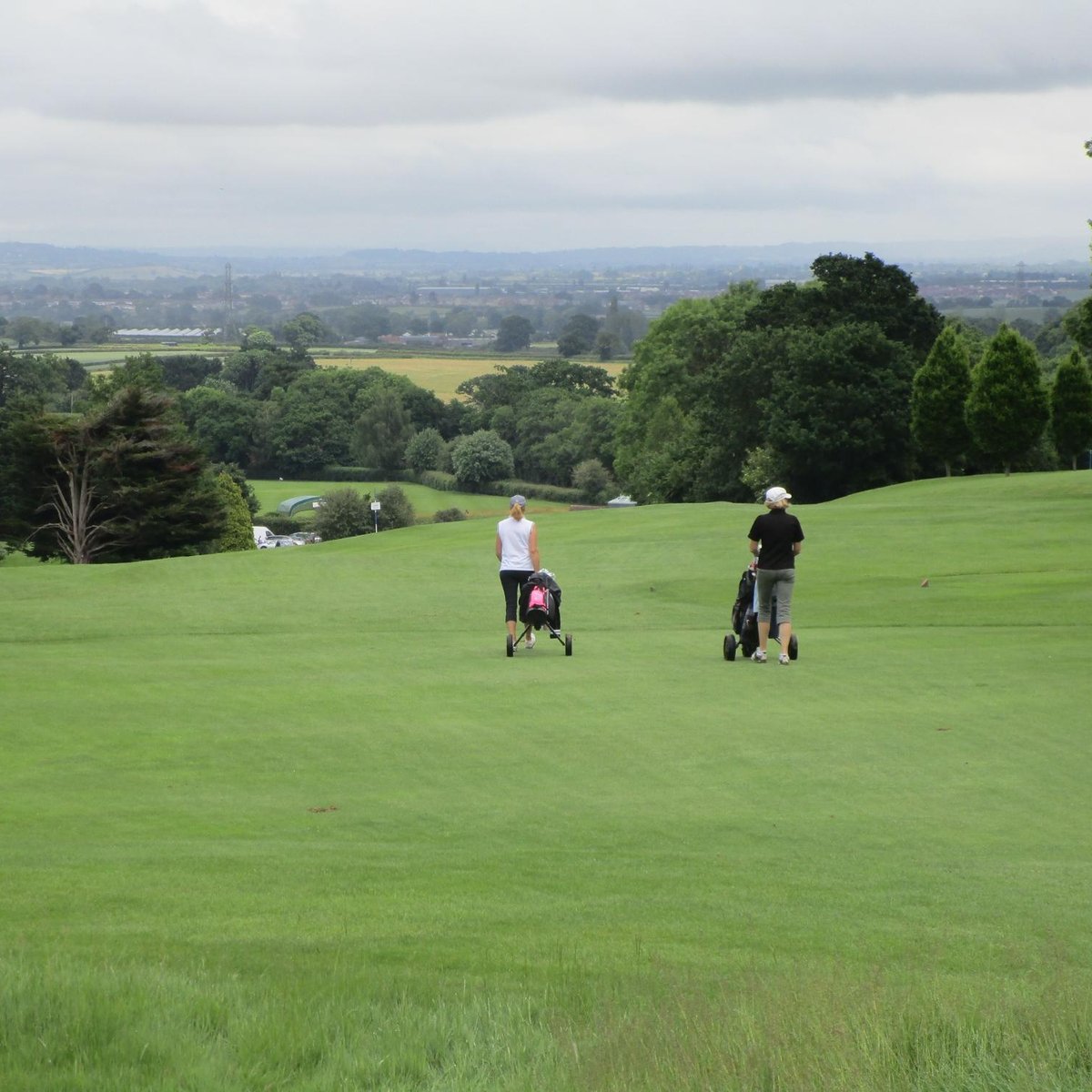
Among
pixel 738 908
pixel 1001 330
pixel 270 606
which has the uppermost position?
pixel 1001 330

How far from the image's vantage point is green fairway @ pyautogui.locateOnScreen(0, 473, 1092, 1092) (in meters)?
5.40

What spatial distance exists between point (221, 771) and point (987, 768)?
590 centimetres

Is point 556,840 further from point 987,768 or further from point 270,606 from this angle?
point 270,606

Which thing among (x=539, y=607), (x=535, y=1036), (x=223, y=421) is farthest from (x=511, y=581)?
(x=223, y=421)

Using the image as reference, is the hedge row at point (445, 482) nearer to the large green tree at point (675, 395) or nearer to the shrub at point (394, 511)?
the shrub at point (394, 511)

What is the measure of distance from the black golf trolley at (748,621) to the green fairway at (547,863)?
21.9 inches

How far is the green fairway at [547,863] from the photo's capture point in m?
5.40

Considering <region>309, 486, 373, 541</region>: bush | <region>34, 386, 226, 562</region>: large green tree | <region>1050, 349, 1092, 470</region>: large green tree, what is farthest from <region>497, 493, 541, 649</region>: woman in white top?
<region>309, 486, 373, 541</region>: bush

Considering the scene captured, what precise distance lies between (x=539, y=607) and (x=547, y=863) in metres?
9.40

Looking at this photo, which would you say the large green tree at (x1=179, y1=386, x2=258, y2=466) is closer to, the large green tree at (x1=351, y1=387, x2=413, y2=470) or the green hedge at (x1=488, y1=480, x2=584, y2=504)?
the large green tree at (x1=351, y1=387, x2=413, y2=470)

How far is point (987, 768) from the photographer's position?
1160 centimetres

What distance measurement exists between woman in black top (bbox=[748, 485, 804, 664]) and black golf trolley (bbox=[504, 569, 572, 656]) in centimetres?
249

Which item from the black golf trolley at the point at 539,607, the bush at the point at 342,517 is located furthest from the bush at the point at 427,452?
the black golf trolley at the point at 539,607

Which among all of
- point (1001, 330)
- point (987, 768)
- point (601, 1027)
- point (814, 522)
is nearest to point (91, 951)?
point (601, 1027)
